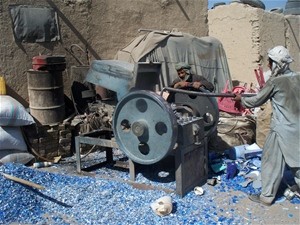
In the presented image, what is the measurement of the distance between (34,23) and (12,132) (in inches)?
83.7

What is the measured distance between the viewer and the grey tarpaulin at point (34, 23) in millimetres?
6059

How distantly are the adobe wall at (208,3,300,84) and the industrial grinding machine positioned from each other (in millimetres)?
5538

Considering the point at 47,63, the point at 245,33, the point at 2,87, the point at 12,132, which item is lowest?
the point at 12,132

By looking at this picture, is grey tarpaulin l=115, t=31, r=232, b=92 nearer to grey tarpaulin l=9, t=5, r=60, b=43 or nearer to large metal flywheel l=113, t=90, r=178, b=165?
grey tarpaulin l=9, t=5, r=60, b=43

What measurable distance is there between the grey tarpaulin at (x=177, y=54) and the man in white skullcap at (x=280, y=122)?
2963 mm

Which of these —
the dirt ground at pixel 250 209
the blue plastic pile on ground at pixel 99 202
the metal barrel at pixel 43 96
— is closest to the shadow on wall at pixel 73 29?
the metal barrel at pixel 43 96

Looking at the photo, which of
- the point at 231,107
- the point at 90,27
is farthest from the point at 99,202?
the point at 90,27

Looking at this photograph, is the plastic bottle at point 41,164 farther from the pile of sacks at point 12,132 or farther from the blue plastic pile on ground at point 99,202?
the blue plastic pile on ground at point 99,202

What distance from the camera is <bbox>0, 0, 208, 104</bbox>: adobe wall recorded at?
603cm

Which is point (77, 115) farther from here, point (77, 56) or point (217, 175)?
point (217, 175)

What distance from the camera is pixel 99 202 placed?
403cm

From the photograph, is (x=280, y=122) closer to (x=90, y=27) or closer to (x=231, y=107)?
(x=231, y=107)

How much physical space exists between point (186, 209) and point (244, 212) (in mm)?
616

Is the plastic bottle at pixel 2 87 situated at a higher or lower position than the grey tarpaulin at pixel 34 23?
lower
